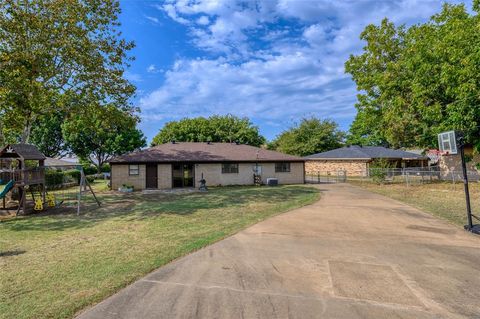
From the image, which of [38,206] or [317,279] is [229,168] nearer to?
[38,206]

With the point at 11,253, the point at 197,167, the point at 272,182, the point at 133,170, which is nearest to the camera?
the point at 11,253

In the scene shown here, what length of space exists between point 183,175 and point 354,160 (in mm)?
22560

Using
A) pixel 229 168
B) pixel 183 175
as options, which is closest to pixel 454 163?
pixel 229 168

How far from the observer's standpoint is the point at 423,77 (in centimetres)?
2100

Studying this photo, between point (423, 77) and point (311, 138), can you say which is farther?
point (311, 138)

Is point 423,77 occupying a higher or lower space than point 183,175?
higher

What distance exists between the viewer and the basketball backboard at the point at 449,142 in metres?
9.27

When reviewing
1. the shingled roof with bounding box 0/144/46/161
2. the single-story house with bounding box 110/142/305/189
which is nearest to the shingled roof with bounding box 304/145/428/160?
the single-story house with bounding box 110/142/305/189

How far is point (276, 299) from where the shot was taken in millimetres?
4633

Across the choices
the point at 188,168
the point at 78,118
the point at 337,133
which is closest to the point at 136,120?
the point at 78,118

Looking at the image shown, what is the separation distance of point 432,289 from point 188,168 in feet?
72.4

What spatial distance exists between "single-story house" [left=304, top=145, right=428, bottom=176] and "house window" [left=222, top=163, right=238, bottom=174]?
501 inches

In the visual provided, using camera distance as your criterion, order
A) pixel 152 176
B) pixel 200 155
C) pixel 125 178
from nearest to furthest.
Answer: pixel 125 178 → pixel 152 176 → pixel 200 155

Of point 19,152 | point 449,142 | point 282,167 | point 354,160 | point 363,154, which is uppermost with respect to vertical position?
point 363,154
